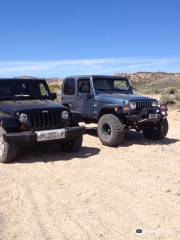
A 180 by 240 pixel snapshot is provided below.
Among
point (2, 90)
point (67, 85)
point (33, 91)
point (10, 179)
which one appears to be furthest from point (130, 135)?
point (10, 179)

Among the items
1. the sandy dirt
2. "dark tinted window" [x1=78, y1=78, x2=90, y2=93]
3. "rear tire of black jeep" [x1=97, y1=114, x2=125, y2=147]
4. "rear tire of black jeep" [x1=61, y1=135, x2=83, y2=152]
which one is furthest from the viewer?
"dark tinted window" [x1=78, y1=78, x2=90, y2=93]

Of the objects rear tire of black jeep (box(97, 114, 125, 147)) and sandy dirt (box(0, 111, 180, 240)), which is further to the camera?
rear tire of black jeep (box(97, 114, 125, 147))

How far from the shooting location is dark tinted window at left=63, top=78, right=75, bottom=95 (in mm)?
11375

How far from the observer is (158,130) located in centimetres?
1054

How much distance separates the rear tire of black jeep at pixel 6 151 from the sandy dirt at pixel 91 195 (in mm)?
148

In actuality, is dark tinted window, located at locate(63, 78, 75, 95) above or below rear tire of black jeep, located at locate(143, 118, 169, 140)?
above

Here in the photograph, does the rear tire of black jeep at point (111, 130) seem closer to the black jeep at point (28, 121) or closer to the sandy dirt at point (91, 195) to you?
the sandy dirt at point (91, 195)

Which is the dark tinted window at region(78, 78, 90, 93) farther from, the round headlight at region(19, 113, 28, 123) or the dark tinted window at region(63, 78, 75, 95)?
the round headlight at region(19, 113, 28, 123)

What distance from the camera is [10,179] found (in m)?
6.64

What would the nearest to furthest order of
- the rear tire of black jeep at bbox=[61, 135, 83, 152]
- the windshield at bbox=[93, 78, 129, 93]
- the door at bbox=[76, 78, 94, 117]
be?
the rear tire of black jeep at bbox=[61, 135, 83, 152]
the door at bbox=[76, 78, 94, 117]
the windshield at bbox=[93, 78, 129, 93]

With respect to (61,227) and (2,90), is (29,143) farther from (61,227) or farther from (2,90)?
→ (61,227)

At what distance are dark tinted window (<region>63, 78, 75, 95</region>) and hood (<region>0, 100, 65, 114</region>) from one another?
108 inches

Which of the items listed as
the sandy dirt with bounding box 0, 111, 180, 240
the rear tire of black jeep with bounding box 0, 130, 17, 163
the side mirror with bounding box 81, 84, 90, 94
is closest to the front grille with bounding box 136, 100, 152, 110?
the sandy dirt with bounding box 0, 111, 180, 240

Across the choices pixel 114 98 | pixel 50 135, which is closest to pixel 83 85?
pixel 114 98
